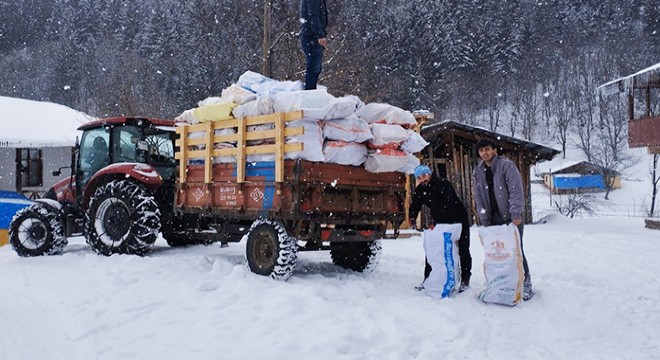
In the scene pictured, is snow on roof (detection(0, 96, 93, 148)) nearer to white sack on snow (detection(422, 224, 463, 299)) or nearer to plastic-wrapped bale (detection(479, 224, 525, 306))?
white sack on snow (detection(422, 224, 463, 299))

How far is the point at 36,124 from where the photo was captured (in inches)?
735

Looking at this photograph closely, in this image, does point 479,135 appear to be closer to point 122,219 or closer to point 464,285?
point 464,285

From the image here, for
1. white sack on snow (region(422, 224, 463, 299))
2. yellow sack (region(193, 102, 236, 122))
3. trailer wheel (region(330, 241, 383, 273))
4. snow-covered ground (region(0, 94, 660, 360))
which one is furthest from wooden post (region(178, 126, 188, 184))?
white sack on snow (region(422, 224, 463, 299))

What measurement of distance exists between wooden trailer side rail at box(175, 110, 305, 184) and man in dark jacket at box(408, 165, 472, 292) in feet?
5.03

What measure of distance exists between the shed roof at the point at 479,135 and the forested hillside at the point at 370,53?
268 centimetres

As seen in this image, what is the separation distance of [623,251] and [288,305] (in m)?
8.20

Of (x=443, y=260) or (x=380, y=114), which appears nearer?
(x=443, y=260)

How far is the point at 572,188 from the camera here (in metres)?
52.3

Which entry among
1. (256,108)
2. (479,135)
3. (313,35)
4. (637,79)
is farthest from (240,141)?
(637,79)

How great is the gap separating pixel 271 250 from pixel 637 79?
20.0 m

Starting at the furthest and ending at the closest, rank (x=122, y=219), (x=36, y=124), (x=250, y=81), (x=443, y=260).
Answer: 1. (x=36, y=124)
2. (x=122, y=219)
3. (x=250, y=81)
4. (x=443, y=260)

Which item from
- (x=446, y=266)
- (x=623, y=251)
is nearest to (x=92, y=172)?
(x=446, y=266)

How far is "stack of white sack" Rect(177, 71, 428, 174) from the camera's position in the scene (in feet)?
18.7

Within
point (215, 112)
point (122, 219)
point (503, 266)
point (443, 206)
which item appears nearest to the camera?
point (503, 266)
